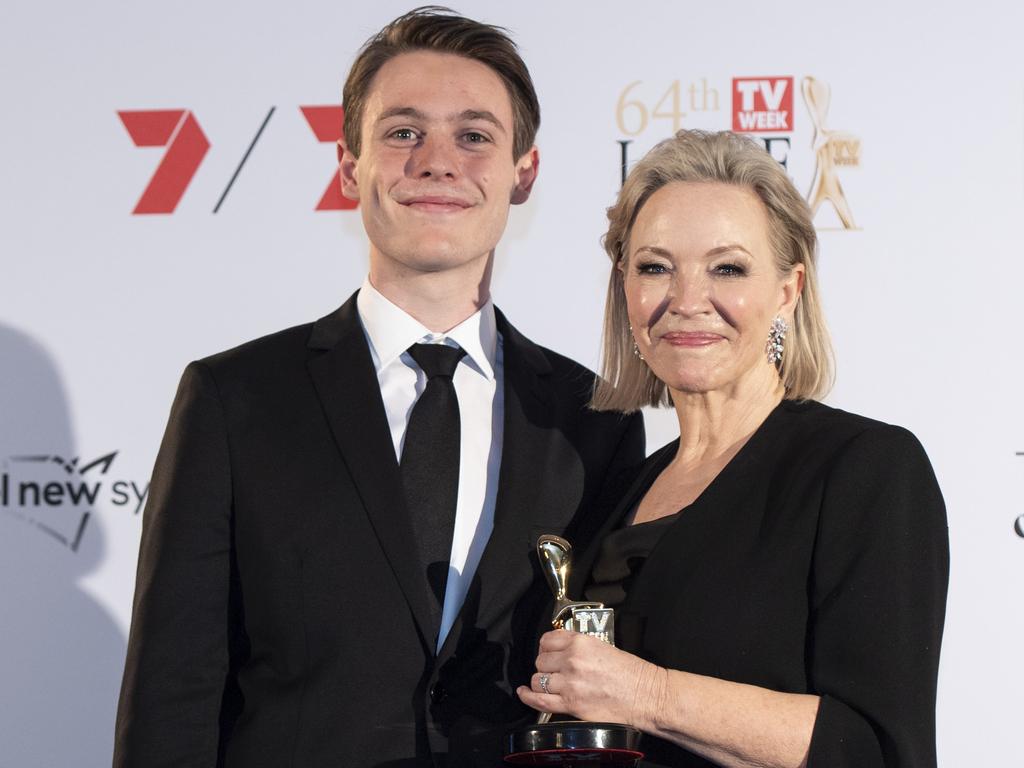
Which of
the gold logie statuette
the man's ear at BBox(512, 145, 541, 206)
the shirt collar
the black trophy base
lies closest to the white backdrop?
the man's ear at BBox(512, 145, 541, 206)

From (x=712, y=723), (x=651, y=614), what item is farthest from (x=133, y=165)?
(x=712, y=723)

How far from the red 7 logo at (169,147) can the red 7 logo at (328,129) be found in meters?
0.24

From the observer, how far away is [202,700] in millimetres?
2053

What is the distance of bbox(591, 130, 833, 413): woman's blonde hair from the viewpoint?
210cm

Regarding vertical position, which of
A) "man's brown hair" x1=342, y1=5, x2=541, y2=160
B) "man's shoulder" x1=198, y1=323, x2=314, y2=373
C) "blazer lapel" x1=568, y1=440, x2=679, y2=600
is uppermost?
"man's brown hair" x1=342, y1=5, x2=541, y2=160

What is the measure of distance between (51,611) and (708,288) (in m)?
1.70

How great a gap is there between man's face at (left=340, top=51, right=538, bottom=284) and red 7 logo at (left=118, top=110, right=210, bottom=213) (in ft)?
2.39

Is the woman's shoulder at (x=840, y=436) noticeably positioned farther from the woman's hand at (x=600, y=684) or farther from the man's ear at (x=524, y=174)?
the man's ear at (x=524, y=174)

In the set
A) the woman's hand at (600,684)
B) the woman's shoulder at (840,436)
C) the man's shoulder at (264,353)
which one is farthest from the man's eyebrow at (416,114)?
the woman's hand at (600,684)

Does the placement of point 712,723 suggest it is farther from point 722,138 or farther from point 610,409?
point 722,138

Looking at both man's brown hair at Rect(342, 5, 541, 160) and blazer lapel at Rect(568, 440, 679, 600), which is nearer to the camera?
blazer lapel at Rect(568, 440, 679, 600)

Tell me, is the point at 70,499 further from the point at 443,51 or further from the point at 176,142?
the point at 443,51

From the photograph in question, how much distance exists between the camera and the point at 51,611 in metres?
2.95

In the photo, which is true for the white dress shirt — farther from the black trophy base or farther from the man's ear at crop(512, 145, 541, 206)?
the black trophy base
